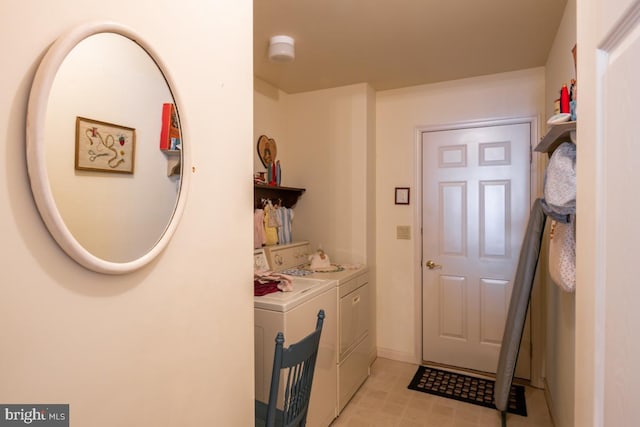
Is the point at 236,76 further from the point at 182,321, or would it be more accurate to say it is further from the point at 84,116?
the point at 182,321

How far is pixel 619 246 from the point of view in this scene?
456mm

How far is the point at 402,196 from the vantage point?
3184 millimetres

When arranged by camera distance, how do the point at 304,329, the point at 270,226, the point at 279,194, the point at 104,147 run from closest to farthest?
the point at 104,147 → the point at 304,329 → the point at 270,226 → the point at 279,194

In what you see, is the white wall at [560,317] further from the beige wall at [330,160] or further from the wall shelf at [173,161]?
the wall shelf at [173,161]

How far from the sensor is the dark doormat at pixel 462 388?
2.53 meters

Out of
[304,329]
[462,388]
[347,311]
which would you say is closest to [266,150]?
[347,311]

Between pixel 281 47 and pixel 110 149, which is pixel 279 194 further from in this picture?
pixel 110 149

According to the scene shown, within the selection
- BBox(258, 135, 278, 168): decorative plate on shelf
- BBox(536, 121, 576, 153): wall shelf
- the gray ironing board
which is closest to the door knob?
the gray ironing board

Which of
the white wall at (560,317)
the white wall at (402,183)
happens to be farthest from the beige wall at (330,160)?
the white wall at (560,317)

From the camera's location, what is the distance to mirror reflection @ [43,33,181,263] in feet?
2.33

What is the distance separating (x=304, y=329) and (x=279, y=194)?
1491mm

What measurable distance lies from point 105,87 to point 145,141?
15cm

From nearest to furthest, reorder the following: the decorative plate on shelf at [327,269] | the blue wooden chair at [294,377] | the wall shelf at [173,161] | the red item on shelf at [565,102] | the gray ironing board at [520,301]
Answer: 1. the wall shelf at [173,161]
2. the blue wooden chair at [294,377]
3. the red item on shelf at [565,102]
4. the gray ironing board at [520,301]
5. the decorative plate on shelf at [327,269]

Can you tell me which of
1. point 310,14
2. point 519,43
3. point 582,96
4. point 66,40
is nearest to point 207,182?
point 66,40
